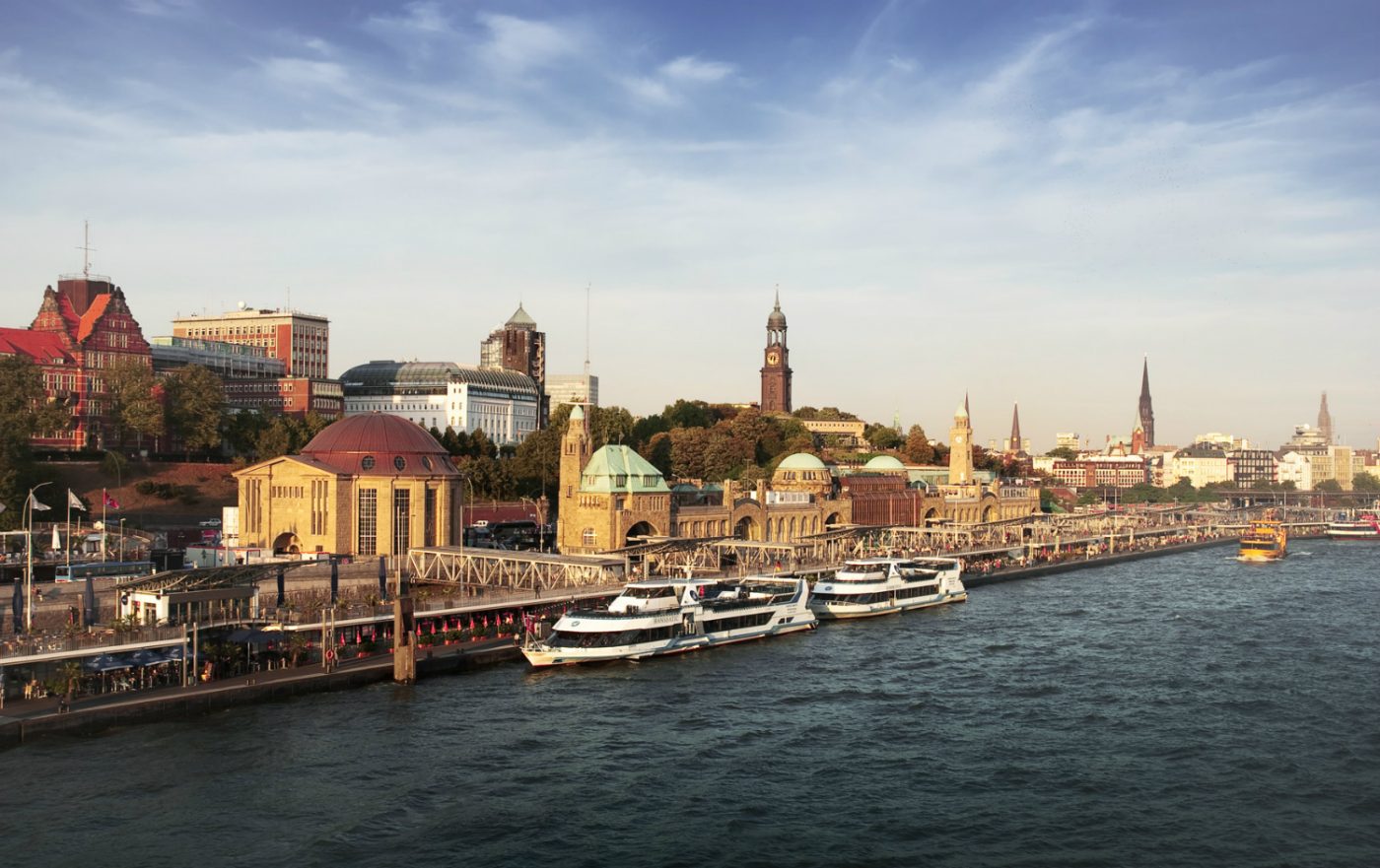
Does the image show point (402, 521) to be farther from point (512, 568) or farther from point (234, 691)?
point (234, 691)

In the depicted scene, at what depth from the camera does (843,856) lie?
39.8m

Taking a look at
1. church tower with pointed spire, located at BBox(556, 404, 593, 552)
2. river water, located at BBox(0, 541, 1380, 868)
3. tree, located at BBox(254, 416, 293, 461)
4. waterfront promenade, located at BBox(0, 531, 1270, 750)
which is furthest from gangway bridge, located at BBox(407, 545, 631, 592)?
tree, located at BBox(254, 416, 293, 461)

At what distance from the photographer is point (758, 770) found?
49000 mm

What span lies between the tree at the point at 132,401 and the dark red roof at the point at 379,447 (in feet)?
129

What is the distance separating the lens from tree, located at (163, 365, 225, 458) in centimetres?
13300

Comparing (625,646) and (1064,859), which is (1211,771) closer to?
(1064,859)

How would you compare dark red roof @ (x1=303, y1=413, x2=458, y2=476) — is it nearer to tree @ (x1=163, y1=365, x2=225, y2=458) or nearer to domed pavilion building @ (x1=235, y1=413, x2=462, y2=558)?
domed pavilion building @ (x1=235, y1=413, x2=462, y2=558)

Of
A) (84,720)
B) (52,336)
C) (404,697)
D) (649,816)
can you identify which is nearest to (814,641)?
(404,697)

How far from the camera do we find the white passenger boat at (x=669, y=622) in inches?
2717

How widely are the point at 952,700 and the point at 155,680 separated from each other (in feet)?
127

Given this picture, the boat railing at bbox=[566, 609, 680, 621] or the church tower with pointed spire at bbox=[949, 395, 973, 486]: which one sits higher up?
the church tower with pointed spire at bbox=[949, 395, 973, 486]

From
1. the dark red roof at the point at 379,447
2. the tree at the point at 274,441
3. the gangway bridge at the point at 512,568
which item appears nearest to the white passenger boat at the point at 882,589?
the gangway bridge at the point at 512,568

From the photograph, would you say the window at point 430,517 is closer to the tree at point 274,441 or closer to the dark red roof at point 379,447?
the dark red roof at point 379,447

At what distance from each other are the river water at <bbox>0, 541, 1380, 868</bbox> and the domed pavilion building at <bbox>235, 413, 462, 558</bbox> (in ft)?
98.4
